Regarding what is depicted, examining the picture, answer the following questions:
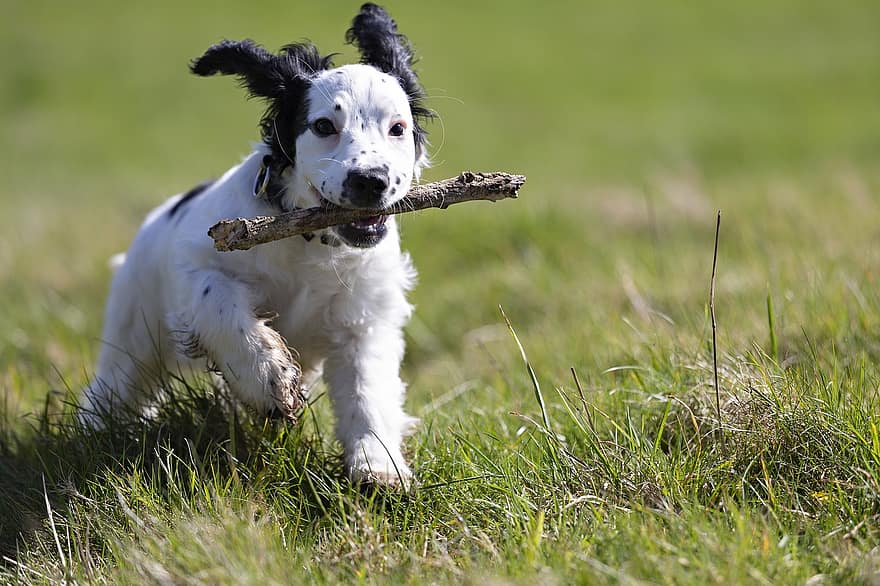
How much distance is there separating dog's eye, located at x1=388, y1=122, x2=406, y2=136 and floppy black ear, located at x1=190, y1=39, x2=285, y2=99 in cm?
54

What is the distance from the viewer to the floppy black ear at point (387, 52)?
15.1ft

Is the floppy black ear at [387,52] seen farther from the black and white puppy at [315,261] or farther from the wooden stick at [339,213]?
the wooden stick at [339,213]

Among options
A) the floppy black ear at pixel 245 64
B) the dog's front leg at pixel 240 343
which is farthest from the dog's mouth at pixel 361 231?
the floppy black ear at pixel 245 64

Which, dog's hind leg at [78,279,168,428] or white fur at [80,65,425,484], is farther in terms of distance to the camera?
dog's hind leg at [78,279,168,428]

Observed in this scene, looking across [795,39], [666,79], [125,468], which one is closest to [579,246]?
[125,468]

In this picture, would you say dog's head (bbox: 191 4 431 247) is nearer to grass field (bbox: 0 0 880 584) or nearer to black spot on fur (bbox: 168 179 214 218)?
grass field (bbox: 0 0 880 584)

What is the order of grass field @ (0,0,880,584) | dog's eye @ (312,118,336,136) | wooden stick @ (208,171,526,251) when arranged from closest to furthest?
grass field @ (0,0,880,584) → wooden stick @ (208,171,526,251) → dog's eye @ (312,118,336,136)

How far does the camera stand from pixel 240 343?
416 centimetres

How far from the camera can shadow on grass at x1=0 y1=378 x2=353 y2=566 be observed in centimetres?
388

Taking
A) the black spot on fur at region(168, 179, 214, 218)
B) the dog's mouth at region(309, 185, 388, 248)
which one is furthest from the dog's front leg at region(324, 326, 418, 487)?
the black spot on fur at region(168, 179, 214, 218)

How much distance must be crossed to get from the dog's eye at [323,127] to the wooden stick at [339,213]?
34cm

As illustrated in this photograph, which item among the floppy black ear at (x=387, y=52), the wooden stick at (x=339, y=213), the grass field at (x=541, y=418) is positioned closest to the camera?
the grass field at (x=541, y=418)

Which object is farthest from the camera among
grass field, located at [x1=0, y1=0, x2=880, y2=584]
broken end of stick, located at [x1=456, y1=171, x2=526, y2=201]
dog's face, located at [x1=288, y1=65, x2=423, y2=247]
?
broken end of stick, located at [x1=456, y1=171, x2=526, y2=201]

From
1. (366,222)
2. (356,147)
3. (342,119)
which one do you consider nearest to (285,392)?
(366,222)
